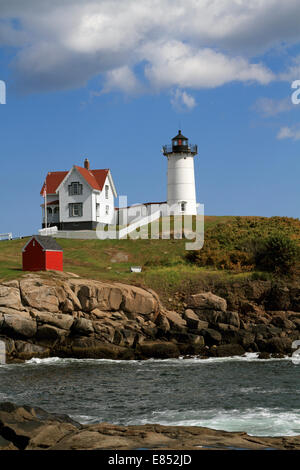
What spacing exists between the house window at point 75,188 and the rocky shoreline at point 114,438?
4427 centimetres

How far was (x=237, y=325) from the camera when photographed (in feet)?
110

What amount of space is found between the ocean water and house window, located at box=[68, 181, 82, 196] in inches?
1191

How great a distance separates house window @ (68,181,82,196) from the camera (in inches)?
2260

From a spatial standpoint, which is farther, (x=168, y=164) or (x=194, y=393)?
(x=168, y=164)

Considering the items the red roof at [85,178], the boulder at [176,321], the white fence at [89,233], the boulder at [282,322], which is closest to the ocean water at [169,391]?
the boulder at [176,321]

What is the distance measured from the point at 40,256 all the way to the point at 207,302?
38.3 feet

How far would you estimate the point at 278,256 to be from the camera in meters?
41.2

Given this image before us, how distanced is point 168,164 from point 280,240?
81.5 feet

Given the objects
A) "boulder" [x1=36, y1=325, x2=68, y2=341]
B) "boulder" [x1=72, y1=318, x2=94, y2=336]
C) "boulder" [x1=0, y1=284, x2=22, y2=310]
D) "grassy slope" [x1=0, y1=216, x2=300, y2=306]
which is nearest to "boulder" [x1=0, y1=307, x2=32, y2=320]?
"boulder" [x1=0, y1=284, x2=22, y2=310]

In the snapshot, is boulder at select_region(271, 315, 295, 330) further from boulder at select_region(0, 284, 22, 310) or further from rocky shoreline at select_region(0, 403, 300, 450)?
rocky shoreline at select_region(0, 403, 300, 450)

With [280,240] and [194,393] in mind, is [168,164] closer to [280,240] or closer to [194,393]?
[280,240]

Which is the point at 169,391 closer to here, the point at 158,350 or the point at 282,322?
the point at 158,350

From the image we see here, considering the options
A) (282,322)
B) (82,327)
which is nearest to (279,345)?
(282,322)
